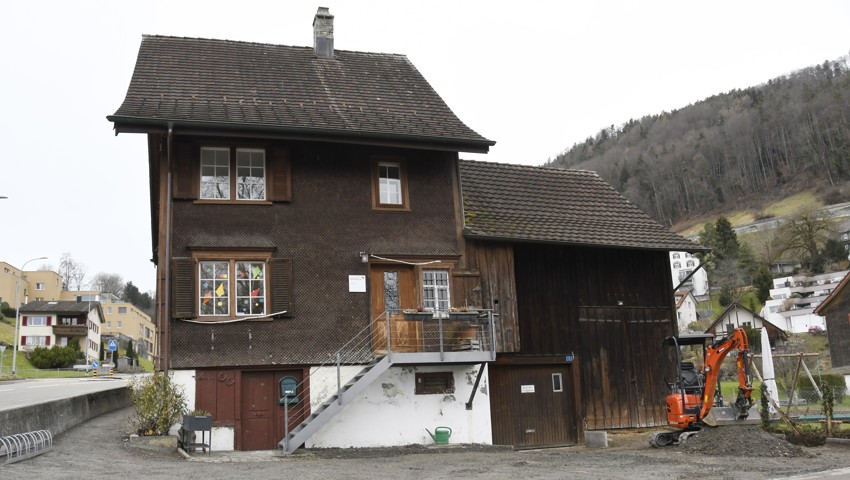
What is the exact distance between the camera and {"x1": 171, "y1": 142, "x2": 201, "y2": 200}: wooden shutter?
1780 centimetres

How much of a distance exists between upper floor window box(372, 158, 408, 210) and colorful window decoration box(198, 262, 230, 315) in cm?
403

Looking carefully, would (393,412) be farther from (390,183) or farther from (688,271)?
(688,271)

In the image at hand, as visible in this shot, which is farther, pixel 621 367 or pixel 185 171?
pixel 621 367

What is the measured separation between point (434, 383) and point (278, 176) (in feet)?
19.4

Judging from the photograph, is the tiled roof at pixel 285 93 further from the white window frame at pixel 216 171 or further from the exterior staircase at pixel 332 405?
the exterior staircase at pixel 332 405

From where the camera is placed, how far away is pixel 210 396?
17203mm

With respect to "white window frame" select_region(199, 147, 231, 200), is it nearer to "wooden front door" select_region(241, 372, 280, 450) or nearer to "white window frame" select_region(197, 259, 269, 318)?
"white window frame" select_region(197, 259, 269, 318)

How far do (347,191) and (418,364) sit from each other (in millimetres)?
4385

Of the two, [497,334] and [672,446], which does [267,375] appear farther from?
[672,446]

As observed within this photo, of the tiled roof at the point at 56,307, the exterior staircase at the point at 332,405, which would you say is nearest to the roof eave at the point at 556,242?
the exterior staircase at the point at 332,405

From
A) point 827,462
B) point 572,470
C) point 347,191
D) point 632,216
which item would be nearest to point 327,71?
point 347,191

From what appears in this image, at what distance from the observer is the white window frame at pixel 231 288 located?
57.7 feet

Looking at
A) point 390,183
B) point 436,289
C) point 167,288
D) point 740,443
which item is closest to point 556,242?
point 436,289

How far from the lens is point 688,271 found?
123 metres
